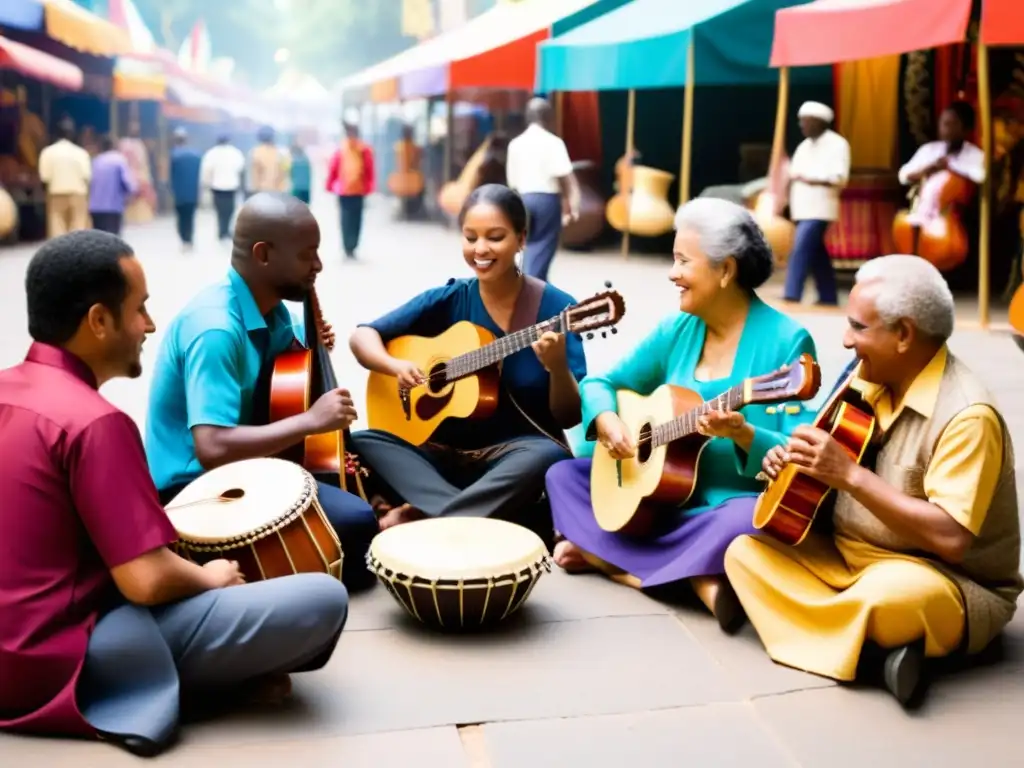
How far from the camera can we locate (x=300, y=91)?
62.3 m

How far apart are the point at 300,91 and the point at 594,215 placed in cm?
4878

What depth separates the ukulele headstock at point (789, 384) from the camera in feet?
10.9

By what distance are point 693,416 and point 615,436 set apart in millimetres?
402

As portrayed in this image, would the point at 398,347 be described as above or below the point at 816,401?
above

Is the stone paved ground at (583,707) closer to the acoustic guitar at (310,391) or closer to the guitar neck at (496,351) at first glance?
the acoustic guitar at (310,391)

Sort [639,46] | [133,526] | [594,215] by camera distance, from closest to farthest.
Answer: [133,526] → [639,46] → [594,215]

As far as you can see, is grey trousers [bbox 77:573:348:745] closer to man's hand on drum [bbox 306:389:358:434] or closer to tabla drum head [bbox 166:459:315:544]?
tabla drum head [bbox 166:459:315:544]

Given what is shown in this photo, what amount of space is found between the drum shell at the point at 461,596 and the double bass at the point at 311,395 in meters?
0.55

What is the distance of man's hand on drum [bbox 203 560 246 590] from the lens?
3059 millimetres

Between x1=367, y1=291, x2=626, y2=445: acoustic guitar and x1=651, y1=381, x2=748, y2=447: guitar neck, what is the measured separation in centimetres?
58

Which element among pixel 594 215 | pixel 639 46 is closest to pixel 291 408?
pixel 639 46

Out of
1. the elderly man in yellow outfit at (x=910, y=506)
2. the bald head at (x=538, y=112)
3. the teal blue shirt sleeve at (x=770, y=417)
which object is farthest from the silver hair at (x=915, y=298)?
the bald head at (x=538, y=112)

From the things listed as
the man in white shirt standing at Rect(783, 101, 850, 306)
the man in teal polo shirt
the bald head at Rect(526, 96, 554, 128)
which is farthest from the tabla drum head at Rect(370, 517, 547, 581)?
the bald head at Rect(526, 96, 554, 128)

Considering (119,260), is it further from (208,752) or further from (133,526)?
(208,752)
